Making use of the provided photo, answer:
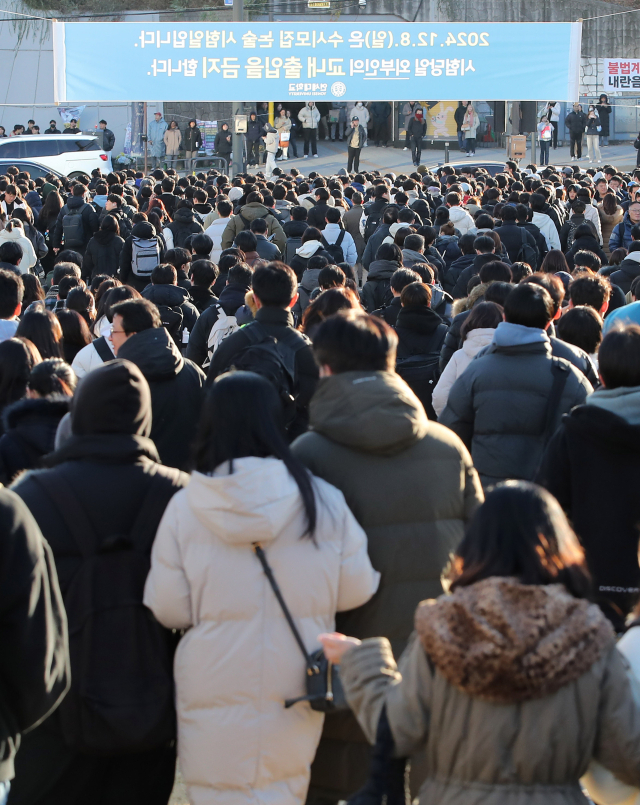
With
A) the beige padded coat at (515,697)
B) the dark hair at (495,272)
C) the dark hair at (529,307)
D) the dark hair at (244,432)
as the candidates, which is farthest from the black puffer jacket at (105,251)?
the beige padded coat at (515,697)

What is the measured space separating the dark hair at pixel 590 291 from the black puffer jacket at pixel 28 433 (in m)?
3.22

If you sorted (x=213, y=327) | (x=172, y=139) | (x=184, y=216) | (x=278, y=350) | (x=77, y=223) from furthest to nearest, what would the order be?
(x=172, y=139), (x=77, y=223), (x=184, y=216), (x=213, y=327), (x=278, y=350)

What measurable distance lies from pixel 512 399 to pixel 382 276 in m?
4.03

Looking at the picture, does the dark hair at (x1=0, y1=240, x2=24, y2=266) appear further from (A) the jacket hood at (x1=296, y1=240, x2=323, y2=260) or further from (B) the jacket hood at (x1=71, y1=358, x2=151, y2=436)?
(B) the jacket hood at (x1=71, y1=358, x2=151, y2=436)

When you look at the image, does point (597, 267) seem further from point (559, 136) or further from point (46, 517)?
point (559, 136)

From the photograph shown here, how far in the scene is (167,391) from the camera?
14.4 feet

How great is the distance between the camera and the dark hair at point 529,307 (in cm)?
413

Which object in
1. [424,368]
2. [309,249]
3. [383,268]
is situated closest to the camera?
[424,368]

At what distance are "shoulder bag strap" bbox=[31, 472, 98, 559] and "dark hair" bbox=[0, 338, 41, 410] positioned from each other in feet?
4.88

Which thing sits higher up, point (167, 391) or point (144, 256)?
point (144, 256)

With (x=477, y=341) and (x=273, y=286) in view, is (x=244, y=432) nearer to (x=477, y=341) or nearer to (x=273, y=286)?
(x=273, y=286)

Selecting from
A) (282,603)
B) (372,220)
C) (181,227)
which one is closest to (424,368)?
(282,603)

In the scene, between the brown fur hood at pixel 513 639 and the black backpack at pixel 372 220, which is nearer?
the brown fur hood at pixel 513 639

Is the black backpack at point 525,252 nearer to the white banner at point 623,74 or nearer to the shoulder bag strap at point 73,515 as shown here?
the shoulder bag strap at point 73,515
